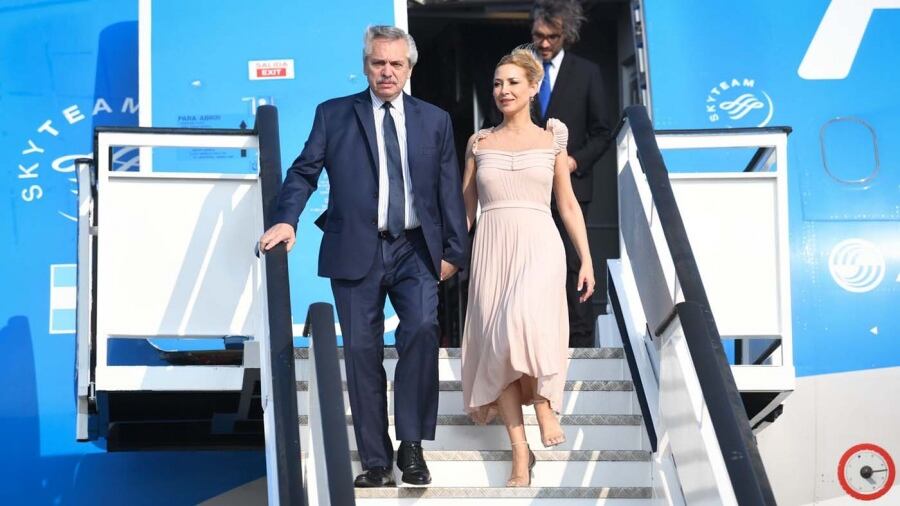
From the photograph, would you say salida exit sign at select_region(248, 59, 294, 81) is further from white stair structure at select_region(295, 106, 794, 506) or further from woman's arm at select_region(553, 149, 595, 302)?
woman's arm at select_region(553, 149, 595, 302)

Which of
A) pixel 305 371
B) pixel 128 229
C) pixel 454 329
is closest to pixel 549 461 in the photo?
Result: pixel 305 371

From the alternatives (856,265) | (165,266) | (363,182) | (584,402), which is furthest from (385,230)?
(856,265)

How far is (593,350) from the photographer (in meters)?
6.07

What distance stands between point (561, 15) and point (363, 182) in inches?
85.1

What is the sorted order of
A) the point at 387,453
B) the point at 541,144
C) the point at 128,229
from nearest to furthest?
the point at 387,453 < the point at 541,144 < the point at 128,229

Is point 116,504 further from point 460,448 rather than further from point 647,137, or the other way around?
point 647,137

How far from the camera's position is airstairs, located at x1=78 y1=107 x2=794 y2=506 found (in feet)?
16.4

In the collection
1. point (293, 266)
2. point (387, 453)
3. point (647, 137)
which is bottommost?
point (387, 453)

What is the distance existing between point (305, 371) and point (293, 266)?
1289 millimetres

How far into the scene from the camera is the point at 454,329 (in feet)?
32.6

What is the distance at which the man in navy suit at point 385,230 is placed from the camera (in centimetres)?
506

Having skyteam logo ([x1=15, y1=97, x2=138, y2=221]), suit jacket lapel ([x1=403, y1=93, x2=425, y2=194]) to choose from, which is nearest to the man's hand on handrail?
suit jacket lapel ([x1=403, y1=93, x2=425, y2=194])

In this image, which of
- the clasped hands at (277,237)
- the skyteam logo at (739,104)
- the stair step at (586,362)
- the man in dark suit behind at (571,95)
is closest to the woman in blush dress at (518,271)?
the stair step at (586,362)

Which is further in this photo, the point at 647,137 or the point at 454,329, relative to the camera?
the point at 454,329
